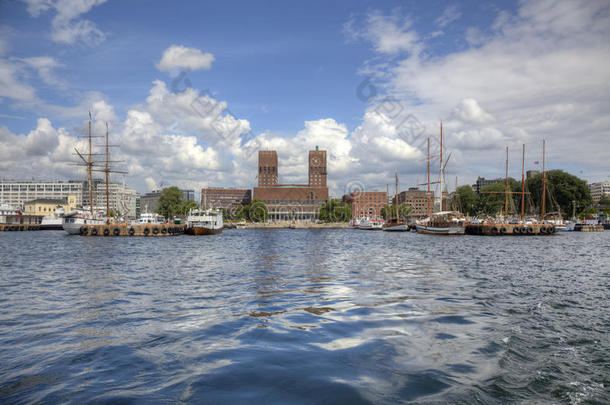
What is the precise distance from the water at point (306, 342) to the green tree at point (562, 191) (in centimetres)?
12471

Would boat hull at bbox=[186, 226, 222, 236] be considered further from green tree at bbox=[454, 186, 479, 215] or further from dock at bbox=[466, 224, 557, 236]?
green tree at bbox=[454, 186, 479, 215]

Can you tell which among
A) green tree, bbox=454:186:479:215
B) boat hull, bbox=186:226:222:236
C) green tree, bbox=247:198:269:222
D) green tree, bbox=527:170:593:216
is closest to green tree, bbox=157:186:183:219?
green tree, bbox=247:198:269:222

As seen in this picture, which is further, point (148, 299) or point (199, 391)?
point (148, 299)

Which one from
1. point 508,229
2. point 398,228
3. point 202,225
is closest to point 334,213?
point 398,228

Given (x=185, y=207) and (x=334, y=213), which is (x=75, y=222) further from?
(x=334, y=213)

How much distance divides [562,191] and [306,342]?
141 m

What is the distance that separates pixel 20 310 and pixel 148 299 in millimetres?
4077

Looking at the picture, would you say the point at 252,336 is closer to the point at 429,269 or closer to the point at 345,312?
the point at 345,312

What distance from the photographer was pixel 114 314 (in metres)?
12.3

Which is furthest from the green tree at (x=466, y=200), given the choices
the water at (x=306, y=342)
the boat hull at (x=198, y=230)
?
the water at (x=306, y=342)

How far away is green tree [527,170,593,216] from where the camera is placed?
122875 millimetres

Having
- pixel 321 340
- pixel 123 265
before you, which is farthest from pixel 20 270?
pixel 321 340

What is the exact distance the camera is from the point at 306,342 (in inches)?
360

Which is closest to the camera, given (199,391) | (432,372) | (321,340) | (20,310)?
(199,391)
